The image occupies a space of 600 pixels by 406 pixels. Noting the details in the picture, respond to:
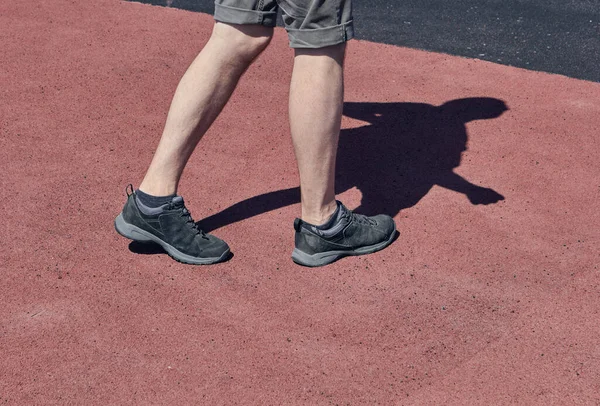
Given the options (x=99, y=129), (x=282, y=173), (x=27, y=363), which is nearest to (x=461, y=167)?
(x=282, y=173)

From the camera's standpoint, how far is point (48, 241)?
3.79m

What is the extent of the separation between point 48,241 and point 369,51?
313cm

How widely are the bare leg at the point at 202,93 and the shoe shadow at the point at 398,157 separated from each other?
1.35 ft

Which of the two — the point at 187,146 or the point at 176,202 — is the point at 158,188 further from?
the point at 187,146

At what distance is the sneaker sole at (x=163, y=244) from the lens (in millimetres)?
3678

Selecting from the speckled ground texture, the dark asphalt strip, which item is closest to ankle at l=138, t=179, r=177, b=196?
the speckled ground texture

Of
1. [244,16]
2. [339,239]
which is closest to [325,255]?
[339,239]

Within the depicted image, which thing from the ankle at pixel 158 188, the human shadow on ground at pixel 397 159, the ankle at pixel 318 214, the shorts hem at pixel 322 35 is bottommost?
the human shadow on ground at pixel 397 159

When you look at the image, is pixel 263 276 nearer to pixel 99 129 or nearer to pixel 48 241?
pixel 48 241

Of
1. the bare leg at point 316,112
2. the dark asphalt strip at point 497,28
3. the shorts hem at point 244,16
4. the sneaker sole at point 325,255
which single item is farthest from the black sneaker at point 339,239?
the dark asphalt strip at point 497,28

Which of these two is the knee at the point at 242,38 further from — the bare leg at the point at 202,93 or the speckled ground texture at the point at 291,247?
the speckled ground texture at the point at 291,247

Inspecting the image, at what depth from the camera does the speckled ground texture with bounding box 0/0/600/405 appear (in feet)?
10.0

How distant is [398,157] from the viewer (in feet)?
15.5

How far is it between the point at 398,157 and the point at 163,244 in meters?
1.54
